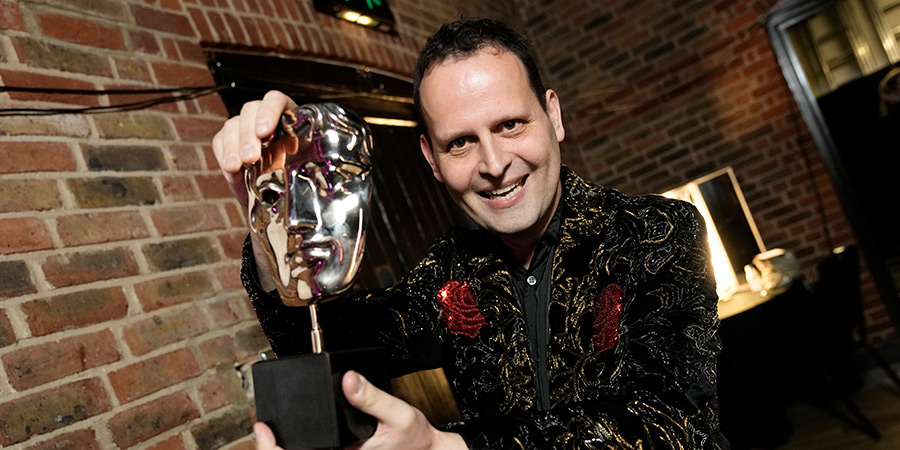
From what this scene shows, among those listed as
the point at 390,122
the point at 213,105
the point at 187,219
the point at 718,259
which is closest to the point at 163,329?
the point at 187,219

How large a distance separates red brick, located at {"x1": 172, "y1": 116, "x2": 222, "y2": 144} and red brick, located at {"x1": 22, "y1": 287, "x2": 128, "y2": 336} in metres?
0.61

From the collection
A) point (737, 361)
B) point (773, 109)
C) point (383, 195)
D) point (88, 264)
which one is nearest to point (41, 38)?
point (88, 264)

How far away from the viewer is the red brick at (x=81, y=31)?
1.91 metres

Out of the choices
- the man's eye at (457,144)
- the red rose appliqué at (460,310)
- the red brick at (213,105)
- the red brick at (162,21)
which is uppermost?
the red brick at (162,21)

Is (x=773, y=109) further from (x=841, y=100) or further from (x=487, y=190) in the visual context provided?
(x=487, y=190)

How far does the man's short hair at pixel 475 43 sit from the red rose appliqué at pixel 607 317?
45cm

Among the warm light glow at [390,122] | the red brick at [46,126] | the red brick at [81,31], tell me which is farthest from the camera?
the warm light glow at [390,122]

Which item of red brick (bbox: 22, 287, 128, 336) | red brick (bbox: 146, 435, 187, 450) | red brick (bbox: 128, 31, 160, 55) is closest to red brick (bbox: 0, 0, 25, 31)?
red brick (bbox: 128, 31, 160, 55)

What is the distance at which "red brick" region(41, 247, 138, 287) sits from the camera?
5.51ft

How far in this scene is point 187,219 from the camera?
2.11m

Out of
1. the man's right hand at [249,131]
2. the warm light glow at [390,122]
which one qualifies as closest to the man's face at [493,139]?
the man's right hand at [249,131]

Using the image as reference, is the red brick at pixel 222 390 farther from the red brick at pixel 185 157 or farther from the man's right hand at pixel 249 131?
the man's right hand at pixel 249 131

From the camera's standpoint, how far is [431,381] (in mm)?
2068

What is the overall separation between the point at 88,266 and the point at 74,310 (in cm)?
12
